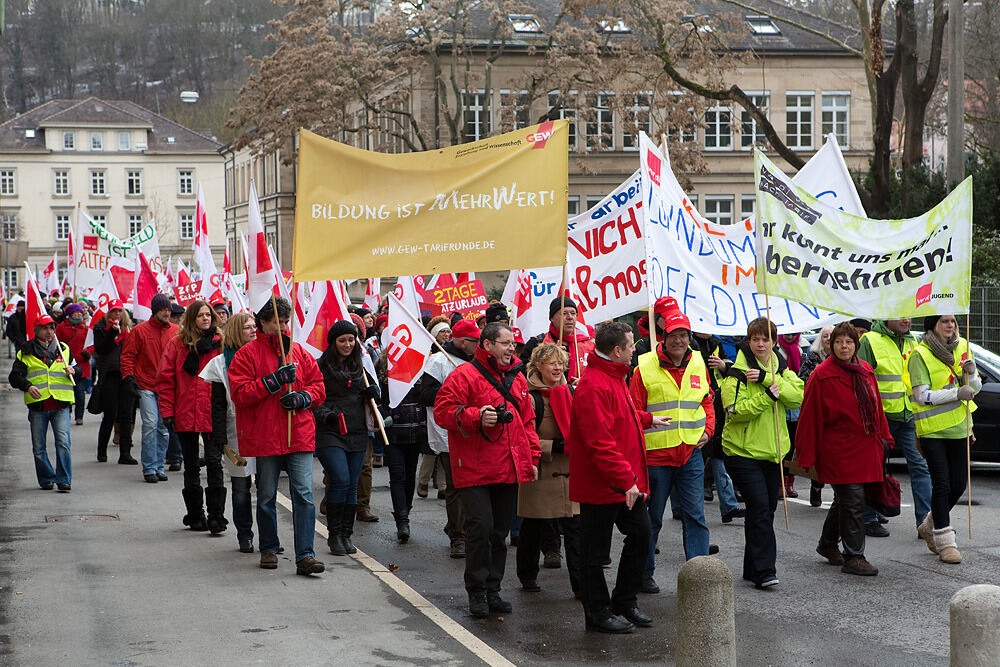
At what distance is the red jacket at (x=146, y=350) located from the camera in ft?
44.3

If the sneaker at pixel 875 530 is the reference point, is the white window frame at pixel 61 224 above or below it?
above

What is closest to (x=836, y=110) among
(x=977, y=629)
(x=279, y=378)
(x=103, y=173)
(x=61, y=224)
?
(x=279, y=378)

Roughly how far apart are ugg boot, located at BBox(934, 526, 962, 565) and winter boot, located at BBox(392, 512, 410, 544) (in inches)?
157

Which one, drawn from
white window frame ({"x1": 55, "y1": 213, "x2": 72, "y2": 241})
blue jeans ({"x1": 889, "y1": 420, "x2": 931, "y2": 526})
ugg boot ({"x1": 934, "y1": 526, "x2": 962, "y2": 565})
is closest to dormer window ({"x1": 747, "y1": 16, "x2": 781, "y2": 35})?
blue jeans ({"x1": 889, "y1": 420, "x2": 931, "y2": 526})

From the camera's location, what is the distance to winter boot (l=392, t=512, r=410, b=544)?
10.1 meters

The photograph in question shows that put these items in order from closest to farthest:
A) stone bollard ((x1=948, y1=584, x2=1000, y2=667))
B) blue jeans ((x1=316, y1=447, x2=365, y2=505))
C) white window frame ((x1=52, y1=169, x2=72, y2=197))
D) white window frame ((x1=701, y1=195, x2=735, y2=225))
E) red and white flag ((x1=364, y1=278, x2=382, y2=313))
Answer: stone bollard ((x1=948, y1=584, x2=1000, y2=667)) → blue jeans ((x1=316, y1=447, x2=365, y2=505)) → red and white flag ((x1=364, y1=278, x2=382, y2=313)) → white window frame ((x1=701, y1=195, x2=735, y2=225)) → white window frame ((x1=52, y1=169, x2=72, y2=197))

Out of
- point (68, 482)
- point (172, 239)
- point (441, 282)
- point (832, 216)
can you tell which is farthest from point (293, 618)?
point (172, 239)

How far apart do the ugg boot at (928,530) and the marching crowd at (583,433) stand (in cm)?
2

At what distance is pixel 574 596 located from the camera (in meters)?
8.05

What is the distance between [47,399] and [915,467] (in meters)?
8.27

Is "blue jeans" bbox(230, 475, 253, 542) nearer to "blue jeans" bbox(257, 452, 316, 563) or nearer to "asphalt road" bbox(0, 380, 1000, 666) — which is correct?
"asphalt road" bbox(0, 380, 1000, 666)

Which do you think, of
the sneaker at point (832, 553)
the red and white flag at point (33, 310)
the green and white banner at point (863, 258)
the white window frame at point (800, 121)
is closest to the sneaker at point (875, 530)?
the sneaker at point (832, 553)

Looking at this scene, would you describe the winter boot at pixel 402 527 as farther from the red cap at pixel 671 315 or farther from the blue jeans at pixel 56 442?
the blue jeans at pixel 56 442

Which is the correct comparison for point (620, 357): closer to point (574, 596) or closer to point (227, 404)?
point (574, 596)
